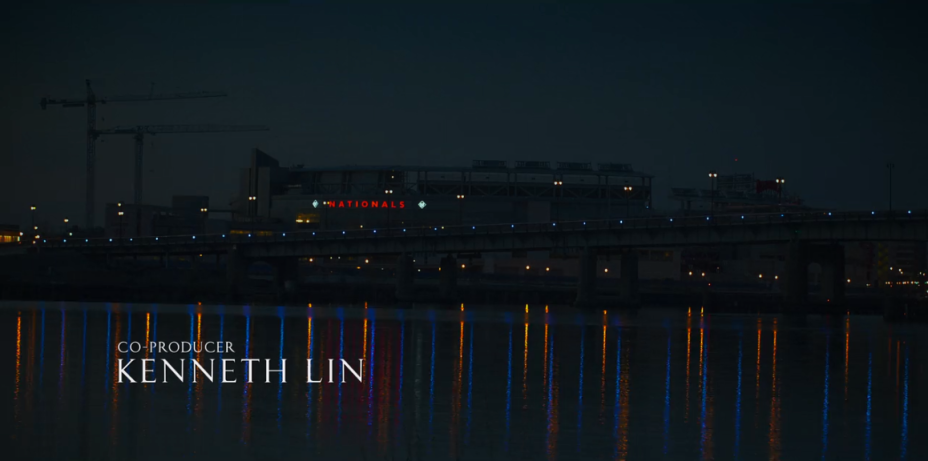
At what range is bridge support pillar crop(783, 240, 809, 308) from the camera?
11262 centimetres

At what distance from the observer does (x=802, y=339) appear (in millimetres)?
70438

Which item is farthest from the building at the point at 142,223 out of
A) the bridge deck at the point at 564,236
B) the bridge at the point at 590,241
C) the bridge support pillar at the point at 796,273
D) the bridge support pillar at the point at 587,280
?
the bridge support pillar at the point at 796,273

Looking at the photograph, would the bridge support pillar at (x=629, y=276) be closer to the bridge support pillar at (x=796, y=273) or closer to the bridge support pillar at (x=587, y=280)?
the bridge support pillar at (x=587, y=280)

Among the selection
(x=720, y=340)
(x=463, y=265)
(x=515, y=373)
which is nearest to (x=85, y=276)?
(x=463, y=265)

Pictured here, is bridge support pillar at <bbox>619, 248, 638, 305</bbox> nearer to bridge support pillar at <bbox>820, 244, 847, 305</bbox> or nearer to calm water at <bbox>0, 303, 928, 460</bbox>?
bridge support pillar at <bbox>820, 244, 847, 305</bbox>

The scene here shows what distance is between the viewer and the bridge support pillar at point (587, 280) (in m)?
122

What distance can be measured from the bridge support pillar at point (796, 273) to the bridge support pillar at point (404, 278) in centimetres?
4601

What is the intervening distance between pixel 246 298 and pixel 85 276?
2391 centimetres

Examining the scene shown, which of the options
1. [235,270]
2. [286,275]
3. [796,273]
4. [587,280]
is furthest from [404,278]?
[796,273]

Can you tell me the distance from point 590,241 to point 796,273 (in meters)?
24.8

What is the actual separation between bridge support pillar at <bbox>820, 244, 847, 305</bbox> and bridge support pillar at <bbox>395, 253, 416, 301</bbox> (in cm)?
5036

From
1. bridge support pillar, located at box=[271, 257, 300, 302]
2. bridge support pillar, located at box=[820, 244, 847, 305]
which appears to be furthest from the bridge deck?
bridge support pillar, located at box=[820, 244, 847, 305]

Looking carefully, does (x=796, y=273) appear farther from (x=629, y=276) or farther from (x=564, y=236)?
(x=564, y=236)

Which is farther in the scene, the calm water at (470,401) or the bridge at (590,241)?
the bridge at (590,241)
